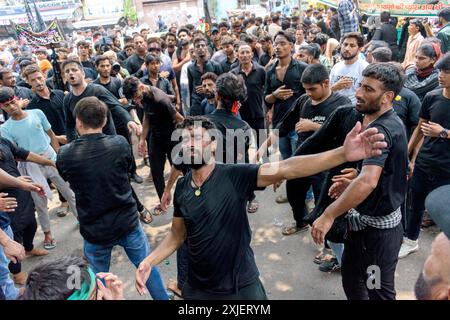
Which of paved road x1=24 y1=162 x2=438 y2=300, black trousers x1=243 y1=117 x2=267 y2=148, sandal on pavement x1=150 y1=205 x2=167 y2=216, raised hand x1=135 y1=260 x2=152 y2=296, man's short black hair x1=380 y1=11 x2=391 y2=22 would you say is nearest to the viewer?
raised hand x1=135 y1=260 x2=152 y2=296

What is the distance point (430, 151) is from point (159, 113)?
3.05m

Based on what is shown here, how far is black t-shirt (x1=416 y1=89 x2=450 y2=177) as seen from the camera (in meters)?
3.37

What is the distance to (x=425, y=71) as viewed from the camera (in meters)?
4.27

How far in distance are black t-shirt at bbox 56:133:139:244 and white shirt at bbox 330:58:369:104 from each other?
3077 millimetres

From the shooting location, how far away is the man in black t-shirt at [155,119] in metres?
4.48

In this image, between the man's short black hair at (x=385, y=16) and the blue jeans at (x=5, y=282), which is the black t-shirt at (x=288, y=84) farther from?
the man's short black hair at (x=385, y=16)

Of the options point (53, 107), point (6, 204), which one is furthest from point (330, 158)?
point (53, 107)

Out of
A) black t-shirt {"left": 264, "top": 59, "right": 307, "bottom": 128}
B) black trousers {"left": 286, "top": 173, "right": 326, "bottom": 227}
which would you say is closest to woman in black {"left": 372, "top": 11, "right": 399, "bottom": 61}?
black t-shirt {"left": 264, "top": 59, "right": 307, "bottom": 128}

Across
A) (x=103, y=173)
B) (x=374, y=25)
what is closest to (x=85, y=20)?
(x=374, y=25)

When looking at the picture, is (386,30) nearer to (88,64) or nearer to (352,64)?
(352,64)

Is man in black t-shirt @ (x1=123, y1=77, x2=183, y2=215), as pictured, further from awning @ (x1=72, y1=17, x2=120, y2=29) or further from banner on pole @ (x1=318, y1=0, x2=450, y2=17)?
awning @ (x1=72, y1=17, x2=120, y2=29)

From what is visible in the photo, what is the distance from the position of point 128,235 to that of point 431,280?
91.5 inches

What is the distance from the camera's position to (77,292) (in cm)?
148
